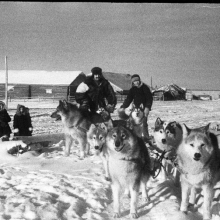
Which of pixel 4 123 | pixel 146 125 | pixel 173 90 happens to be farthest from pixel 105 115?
pixel 4 123

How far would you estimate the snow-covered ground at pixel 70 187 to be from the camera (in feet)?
5.57

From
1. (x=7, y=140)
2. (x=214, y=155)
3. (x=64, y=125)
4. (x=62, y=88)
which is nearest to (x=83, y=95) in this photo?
(x=62, y=88)

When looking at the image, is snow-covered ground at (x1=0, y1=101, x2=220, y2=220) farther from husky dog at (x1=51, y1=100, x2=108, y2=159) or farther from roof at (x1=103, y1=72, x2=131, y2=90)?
roof at (x1=103, y1=72, x2=131, y2=90)

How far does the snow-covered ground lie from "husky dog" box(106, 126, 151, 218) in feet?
0.44

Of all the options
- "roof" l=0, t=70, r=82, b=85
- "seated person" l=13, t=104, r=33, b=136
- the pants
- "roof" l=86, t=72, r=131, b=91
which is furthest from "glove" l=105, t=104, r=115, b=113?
"seated person" l=13, t=104, r=33, b=136

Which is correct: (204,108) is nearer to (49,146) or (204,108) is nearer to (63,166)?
(63,166)

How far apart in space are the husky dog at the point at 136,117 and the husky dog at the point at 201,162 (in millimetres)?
762

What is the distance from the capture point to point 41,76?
2.50 meters

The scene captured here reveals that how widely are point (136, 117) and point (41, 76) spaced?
0.92m

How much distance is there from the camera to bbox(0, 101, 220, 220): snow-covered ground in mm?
1699

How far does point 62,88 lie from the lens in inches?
102

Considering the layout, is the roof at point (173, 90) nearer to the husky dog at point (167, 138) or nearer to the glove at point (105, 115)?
the husky dog at point (167, 138)

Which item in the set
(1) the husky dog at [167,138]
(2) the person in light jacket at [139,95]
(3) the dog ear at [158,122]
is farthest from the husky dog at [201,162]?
(2) the person in light jacket at [139,95]

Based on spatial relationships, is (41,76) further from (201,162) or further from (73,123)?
(201,162)
